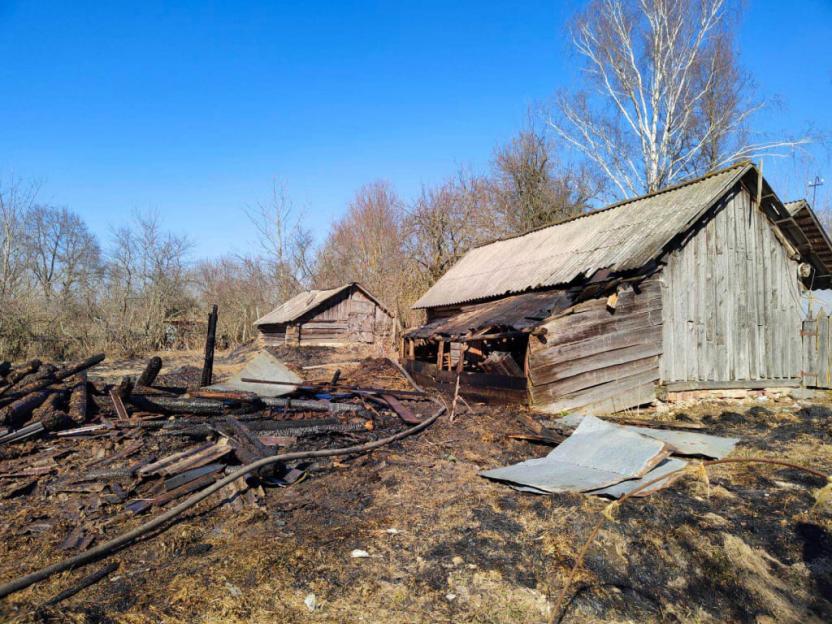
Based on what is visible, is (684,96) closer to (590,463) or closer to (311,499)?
(590,463)

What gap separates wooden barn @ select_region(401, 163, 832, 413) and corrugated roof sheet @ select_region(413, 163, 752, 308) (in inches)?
2.0

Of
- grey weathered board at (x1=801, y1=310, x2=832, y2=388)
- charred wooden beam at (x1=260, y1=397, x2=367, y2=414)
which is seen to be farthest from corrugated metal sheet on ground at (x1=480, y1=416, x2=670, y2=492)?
grey weathered board at (x1=801, y1=310, x2=832, y2=388)

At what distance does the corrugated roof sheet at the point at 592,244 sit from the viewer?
1133 centimetres

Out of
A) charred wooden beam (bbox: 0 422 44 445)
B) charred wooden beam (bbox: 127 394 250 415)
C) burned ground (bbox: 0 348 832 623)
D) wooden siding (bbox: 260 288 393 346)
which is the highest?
wooden siding (bbox: 260 288 393 346)

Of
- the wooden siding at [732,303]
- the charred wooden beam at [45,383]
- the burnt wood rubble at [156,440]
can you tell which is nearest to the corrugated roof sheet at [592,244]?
the wooden siding at [732,303]

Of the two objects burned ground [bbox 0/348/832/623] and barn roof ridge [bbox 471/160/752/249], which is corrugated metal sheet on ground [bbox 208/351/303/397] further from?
barn roof ridge [bbox 471/160/752/249]

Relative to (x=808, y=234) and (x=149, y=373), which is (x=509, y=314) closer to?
(x=149, y=373)

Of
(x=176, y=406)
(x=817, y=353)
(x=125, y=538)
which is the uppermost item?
(x=817, y=353)

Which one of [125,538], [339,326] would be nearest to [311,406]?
[125,538]

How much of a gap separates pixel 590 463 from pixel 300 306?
2350 cm

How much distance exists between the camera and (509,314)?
11406 millimetres

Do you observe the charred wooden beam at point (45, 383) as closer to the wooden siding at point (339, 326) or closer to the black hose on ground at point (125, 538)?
the black hose on ground at point (125, 538)

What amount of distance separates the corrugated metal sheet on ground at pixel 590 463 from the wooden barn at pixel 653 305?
126 inches

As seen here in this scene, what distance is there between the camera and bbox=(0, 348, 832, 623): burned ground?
3539 millimetres
